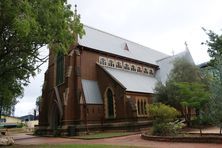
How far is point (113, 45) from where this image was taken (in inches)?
1673

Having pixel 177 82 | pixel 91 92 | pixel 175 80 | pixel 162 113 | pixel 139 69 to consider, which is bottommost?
pixel 162 113

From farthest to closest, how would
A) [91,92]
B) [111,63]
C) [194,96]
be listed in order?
[111,63] < [91,92] < [194,96]

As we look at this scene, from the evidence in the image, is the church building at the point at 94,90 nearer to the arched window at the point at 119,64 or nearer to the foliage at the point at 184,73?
the arched window at the point at 119,64

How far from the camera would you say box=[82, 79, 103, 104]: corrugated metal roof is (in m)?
32.8

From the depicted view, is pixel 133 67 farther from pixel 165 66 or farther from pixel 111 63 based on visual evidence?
pixel 165 66

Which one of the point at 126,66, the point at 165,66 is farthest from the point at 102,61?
the point at 165,66

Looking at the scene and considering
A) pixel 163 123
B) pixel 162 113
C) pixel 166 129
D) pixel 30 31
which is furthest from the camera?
pixel 162 113

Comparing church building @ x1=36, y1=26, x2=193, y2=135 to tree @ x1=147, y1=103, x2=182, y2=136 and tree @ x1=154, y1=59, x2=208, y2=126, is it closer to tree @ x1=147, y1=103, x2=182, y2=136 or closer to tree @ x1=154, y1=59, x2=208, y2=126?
tree @ x1=154, y1=59, x2=208, y2=126

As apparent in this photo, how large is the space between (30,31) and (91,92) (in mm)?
20717

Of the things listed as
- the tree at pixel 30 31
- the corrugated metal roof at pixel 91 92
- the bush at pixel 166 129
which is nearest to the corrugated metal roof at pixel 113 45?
the corrugated metal roof at pixel 91 92

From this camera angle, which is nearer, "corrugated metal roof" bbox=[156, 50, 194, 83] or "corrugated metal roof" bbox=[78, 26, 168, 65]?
"corrugated metal roof" bbox=[78, 26, 168, 65]

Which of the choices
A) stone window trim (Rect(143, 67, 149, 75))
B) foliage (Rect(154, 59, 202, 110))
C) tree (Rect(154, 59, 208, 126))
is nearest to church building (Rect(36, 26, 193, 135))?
stone window trim (Rect(143, 67, 149, 75))

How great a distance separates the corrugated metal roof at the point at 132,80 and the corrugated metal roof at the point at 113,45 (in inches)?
151

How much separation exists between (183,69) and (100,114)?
12933mm
